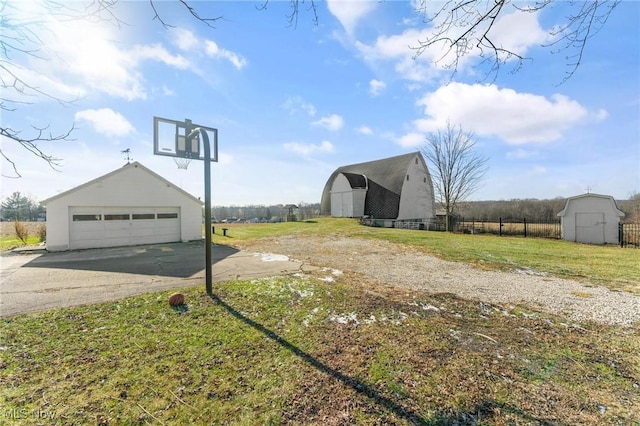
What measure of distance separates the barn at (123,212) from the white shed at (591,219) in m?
21.9

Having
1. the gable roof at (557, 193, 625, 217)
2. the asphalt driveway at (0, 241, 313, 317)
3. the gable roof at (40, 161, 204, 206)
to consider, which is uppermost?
the gable roof at (40, 161, 204, 206)

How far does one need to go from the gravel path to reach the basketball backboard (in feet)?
16.3

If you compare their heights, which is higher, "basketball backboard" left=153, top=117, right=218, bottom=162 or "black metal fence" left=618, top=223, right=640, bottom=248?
"basketball backboard" left=153, top=117, right=218, bottom=162

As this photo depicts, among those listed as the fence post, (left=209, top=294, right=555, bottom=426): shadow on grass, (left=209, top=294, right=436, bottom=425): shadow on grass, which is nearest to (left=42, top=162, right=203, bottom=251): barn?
(left=209, top=294, right=436, bottom=425): shadow on grass

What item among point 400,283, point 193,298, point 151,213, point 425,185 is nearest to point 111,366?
point 193,298

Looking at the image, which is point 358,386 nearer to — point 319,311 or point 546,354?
point 319,311

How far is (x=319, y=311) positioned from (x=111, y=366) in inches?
115

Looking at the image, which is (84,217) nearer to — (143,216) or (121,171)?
(143,216)

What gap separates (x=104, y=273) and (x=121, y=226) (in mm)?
7149

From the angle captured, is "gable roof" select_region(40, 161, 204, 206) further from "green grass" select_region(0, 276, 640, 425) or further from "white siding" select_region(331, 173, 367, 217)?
"white siding" select_region(331, 173, 367, 217)

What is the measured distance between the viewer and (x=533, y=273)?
7.98 metres

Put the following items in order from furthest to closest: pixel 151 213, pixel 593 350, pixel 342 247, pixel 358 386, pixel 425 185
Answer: pixel 425 185 < pixel 151 213 < pixel 342 247 < pixel 593 350 < pixel 358 386

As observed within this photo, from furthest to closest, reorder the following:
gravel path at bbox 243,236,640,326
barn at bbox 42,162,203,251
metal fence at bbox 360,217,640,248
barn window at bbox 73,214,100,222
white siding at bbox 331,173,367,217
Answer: white siding at bbox 331,173,367,217, metal fence at bbox 360,217,640,248, barn window at bbox 73,214,100,222, barn at bbox 42,162,203,251, gravel path at bbox 243,236,640,326

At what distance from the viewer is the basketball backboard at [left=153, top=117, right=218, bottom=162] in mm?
6398
